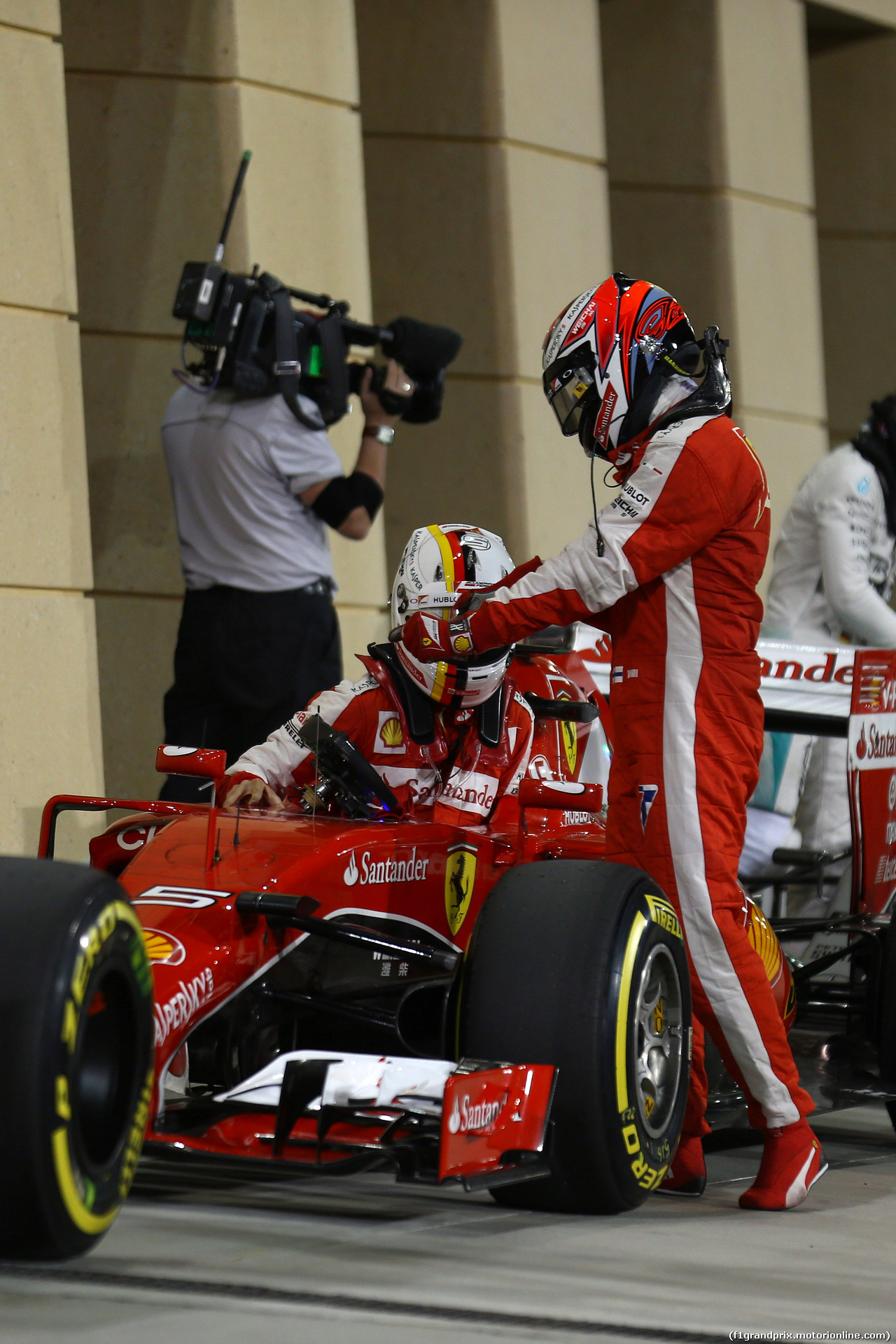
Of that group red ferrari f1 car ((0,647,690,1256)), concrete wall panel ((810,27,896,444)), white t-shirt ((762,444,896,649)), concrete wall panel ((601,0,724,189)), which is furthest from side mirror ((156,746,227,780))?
concrete wall panel ((810,27,896,444))

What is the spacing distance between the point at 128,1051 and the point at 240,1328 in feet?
1.55

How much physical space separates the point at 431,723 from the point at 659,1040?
110 centimetres

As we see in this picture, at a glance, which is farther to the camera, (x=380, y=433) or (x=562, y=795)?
(x=380, y=433)

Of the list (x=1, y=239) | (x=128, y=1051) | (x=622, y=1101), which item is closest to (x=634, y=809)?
(x=622, y=1101)

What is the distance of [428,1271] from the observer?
300 cm

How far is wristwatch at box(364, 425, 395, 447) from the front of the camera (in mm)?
6641

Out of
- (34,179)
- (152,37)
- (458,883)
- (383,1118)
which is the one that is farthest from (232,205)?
(383,1118)

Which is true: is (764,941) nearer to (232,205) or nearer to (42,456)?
(42,456)

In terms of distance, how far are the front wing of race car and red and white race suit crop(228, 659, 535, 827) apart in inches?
47.7

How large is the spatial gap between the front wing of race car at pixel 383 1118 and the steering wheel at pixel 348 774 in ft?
3.73

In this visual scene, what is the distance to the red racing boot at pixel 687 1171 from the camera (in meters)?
3.96

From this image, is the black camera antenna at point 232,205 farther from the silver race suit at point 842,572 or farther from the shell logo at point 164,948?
the shell logo at point 164,948

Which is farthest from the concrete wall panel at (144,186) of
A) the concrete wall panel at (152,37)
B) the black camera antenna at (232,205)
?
the black camera antenna at (232,205)

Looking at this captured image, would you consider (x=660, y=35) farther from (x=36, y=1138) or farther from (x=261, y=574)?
(x=36, y=1138)
